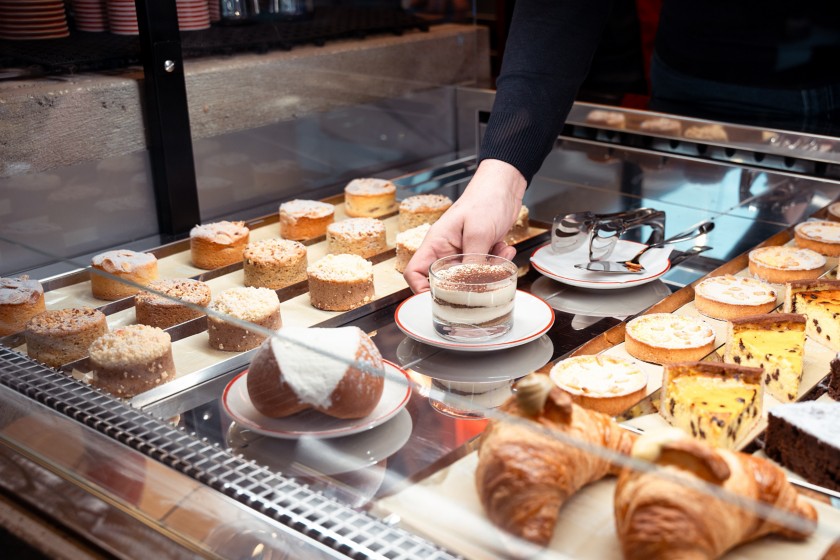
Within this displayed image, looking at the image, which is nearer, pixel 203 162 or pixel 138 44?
pixel 138 44

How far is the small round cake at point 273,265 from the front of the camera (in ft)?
6.42

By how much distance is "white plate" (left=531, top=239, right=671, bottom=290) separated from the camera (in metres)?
1.87

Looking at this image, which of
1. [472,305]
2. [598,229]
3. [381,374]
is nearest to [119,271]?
[472,305]

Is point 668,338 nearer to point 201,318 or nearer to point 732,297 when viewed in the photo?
point 732,297

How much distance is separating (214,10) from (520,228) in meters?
1.02

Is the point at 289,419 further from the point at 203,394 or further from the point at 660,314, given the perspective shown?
the point at 660,314

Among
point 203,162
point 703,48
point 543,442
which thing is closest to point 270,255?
point 203,162

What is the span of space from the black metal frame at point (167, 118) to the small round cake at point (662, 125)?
4.32 feet

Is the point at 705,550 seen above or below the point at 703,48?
below

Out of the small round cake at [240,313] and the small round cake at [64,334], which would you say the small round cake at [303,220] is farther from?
the small round cake at [64,334]

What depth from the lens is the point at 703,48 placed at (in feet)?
9.69

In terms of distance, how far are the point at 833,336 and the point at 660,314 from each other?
1.05ft

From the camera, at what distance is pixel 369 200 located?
8.14 feet

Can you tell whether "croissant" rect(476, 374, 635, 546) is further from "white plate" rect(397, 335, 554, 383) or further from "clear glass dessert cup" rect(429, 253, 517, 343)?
"clear glass dessert cup" rect(429, 253, 517, 343)
